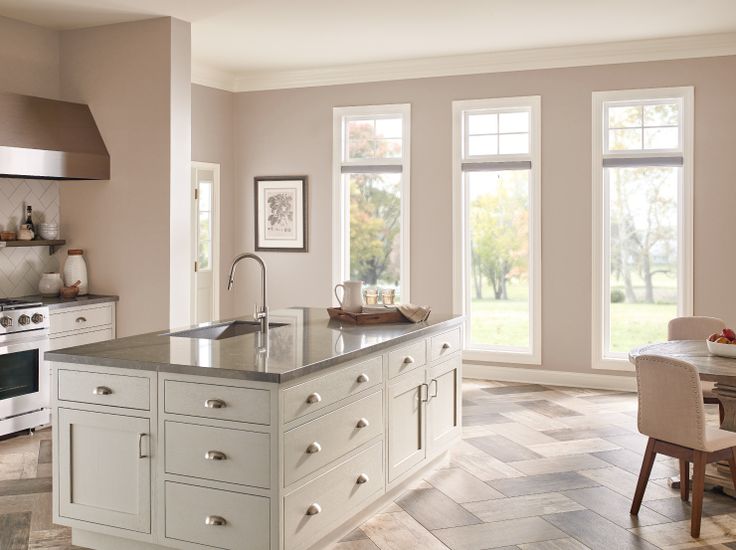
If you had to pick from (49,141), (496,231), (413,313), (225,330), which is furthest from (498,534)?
(496,231)

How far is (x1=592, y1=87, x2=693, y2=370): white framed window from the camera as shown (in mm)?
6852

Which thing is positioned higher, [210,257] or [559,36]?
[559,36]

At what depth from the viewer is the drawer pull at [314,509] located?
324 cm

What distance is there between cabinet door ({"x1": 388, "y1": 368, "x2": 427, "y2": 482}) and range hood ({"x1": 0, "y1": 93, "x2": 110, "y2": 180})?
3.01 m

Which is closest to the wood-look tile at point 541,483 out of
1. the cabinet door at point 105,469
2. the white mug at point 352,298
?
the white mug at point 352,298

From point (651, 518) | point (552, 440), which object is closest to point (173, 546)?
point (651, 518)

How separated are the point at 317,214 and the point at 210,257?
1165 millimetres

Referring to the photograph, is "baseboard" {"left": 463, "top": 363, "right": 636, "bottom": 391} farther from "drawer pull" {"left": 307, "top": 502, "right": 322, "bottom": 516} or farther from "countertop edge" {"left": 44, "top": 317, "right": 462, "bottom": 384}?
"drawer pull" {"left": 307, "top": 502, "right": 322, "bottom": 516}

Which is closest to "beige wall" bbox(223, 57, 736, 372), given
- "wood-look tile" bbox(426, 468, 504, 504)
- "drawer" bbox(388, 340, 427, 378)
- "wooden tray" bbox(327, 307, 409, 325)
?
"wood-look tile" bbox(426, 468, 504, 504)

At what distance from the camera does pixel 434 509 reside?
4.11 meters

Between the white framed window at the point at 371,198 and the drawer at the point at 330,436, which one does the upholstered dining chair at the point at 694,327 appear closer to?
the drawer at the point at 330,436

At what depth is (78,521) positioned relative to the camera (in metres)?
3.40

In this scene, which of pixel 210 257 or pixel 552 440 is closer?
pixel 552 440

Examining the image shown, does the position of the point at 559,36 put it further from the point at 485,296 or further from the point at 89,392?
the point at 89,392
